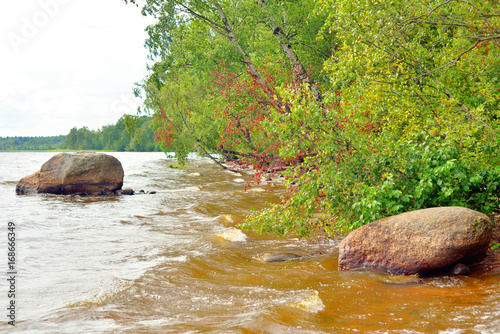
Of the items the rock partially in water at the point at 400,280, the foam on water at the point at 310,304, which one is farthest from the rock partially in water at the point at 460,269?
the foam on water at the point at 310,304

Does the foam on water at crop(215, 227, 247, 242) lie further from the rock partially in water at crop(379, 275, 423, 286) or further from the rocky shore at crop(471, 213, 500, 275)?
the rocky shore at crop(471, 213, 500, 275)

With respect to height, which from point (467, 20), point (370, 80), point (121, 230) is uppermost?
point (467, 20)

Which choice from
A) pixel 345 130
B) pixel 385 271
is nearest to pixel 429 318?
pixel 385 271

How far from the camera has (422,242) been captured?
21.8 ft

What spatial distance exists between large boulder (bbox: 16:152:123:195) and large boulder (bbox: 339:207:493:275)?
62.8ft

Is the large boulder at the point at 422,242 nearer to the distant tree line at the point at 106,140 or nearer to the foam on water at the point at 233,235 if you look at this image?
the foam on water at the point at 233,235

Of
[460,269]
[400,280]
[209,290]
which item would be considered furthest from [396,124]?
[209,290]

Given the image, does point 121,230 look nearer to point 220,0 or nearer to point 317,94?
point 317,94

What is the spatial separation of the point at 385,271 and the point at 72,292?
6032 millimetres

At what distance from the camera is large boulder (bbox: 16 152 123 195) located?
873 inches

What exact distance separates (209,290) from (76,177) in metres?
18.4

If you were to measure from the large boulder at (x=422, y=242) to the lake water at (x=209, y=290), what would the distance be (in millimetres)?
348

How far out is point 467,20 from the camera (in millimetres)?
8297

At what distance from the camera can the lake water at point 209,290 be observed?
5.05 meters
